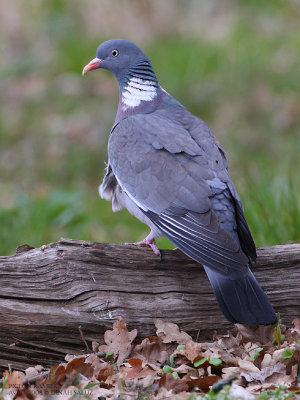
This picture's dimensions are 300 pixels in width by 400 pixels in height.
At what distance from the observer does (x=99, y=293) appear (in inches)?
150

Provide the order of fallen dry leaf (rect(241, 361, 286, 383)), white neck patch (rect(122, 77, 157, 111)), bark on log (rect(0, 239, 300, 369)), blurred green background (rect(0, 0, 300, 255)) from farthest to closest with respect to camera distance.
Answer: blurred green background (rect(0, 0, 300, 255))
white neck patch (rect(122, 77, 157, 111))
bark on log (rect(0, 239, 300, 369))
fallen dry leaf (rect(241, 361, 286, 383))

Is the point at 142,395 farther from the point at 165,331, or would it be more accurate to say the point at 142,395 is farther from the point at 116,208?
the point at 116,208

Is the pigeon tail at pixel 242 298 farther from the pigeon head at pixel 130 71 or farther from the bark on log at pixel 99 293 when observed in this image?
the pigeon head at pixel 130 71

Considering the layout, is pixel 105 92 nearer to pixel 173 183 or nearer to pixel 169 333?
pixel 173 183

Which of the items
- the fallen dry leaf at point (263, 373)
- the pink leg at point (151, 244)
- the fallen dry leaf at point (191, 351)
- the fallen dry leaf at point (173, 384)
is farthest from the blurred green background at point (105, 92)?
the fallen dry leaf at point (173, 384)

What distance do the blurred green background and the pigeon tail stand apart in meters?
2.20

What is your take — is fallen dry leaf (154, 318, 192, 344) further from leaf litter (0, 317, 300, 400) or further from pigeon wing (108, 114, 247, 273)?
pigeon wing (108, 114, 247, 273)

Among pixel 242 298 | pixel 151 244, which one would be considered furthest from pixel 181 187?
pixel 242 298

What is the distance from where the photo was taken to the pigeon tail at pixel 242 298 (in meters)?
3.61

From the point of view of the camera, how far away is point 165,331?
3783mm

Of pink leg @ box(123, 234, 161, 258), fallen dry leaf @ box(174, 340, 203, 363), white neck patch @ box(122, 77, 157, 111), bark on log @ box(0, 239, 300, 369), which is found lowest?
fallen dry leaf @ box(174, 340, 203, 363)

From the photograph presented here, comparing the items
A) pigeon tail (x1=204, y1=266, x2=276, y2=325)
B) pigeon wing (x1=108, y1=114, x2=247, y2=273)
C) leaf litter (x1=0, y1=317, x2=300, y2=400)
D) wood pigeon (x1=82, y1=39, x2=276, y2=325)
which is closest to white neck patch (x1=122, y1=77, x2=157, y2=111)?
wood pigeon (x1=82, y1=39, x2=276, y2=325)

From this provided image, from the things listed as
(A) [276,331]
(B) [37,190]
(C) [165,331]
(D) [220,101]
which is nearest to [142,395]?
(C) [165,331]

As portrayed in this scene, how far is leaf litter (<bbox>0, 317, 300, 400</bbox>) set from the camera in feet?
10.6
